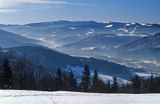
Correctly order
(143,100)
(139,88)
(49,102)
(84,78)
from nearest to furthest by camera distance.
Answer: (49,102), (143,100), (84,78), (139,88)

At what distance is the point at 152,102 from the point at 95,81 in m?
99.2

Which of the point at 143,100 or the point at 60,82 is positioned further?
the point at 60,82

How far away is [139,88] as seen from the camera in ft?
428

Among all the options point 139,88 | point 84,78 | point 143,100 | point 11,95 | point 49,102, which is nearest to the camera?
point 49,102

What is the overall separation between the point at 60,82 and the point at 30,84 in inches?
336

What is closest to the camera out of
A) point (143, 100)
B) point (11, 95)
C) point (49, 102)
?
point (49, 102)

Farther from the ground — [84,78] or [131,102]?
[131,102]

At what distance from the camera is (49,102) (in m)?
33.6

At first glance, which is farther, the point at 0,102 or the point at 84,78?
the point at 84,78

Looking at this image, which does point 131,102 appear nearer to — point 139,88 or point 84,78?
point 84,78

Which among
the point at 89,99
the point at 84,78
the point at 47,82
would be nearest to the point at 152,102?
the point at 89,99

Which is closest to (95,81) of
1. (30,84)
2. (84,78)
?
(84,78)

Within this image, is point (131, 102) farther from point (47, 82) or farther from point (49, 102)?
point (47, 82)

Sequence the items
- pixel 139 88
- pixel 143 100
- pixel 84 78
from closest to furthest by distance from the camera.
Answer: pixel 143 100 < pixel 84 78 < pixel 139 88
